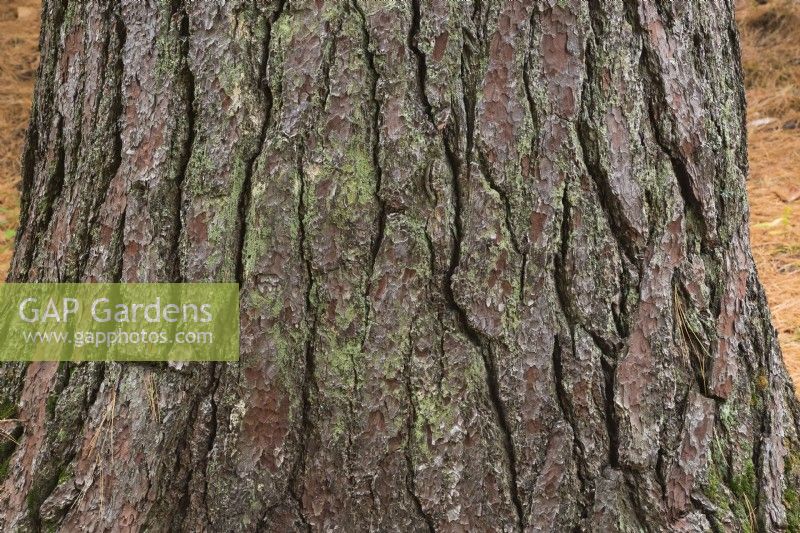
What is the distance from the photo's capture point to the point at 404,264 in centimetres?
132

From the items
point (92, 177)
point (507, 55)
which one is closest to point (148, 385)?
point (92, 177)

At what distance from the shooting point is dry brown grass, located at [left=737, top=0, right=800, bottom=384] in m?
3.28

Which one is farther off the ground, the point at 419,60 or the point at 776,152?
the point at 776,152

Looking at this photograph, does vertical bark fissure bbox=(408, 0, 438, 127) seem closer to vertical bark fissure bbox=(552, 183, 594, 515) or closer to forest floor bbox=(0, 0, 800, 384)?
vertical bark fissure bbox=(552, 183, 594, 515)

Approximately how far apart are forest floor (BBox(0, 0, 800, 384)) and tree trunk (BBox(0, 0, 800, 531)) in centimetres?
149

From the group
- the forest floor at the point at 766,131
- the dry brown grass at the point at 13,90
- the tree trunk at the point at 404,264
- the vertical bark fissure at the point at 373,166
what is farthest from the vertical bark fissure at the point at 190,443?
the dry brown grass at the point at 13,90

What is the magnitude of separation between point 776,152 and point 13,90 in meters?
5.66

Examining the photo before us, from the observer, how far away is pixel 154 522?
1.39 m

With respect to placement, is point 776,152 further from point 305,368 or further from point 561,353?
point 305,368

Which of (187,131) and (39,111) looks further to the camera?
(39,111)

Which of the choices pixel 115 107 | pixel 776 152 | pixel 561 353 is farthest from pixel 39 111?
pixel 776 152

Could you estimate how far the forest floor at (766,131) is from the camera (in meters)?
3.50

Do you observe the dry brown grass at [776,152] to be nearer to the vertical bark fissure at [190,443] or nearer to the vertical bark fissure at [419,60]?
the vertical bark fissure at [419,60]

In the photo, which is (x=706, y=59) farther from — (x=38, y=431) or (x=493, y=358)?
(x=38, y=431)
